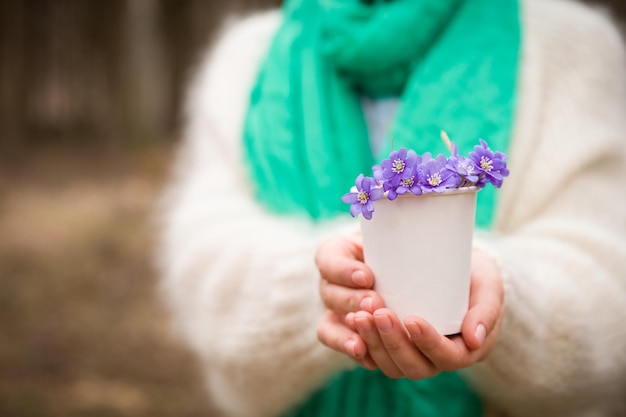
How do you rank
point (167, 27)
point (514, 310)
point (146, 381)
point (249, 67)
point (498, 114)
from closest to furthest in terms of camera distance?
point (514, 310) < point (498, 114) < point (249, 67) < point (146, 381) < point (167, 27)

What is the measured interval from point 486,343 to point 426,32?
43cm

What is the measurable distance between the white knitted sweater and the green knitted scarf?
3cm

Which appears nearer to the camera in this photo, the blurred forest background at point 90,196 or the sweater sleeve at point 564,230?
the sweater sleeve at point 564,230

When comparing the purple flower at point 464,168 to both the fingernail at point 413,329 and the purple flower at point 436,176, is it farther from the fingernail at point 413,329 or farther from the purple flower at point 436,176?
the fingernail at point 413,329

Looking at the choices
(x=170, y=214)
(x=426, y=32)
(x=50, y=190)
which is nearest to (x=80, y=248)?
(x=50, y=190)

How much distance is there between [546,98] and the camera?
84cm

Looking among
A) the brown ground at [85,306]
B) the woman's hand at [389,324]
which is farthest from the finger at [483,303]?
the brown ground at [85,306]

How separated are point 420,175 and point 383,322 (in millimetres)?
131

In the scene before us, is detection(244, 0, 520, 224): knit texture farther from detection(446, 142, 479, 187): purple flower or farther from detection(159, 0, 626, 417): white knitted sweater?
detection(446, 142, 479, 187): purple flower

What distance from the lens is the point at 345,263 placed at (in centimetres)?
63

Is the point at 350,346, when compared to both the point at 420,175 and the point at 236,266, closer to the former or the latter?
the point at 420,175

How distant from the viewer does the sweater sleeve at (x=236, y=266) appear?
82 centimetres

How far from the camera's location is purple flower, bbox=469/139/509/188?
561 millimetres

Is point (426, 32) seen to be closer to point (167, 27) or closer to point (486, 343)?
point (486, 343)
